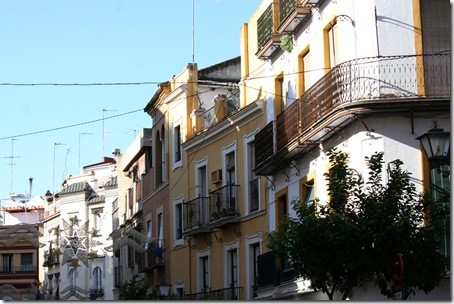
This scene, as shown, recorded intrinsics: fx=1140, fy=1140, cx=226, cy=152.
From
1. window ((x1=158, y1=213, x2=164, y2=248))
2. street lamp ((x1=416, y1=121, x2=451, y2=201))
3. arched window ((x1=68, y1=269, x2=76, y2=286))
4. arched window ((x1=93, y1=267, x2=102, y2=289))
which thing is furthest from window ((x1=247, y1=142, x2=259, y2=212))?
arched window ((x1=68, y1=269, x2=76, y2=286))

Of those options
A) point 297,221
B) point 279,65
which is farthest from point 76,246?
point 297,221

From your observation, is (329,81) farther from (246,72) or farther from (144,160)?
(144,160)

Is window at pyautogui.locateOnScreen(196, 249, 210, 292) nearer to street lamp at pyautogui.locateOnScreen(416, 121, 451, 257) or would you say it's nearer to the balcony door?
the balcony door

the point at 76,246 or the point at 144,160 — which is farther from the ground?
the point at 144,160

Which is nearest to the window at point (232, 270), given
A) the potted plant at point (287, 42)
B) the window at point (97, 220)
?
the potted plant at point (287, 42)

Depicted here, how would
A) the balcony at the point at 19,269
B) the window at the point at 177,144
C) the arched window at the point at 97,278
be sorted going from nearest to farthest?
the window at the point at 177,144 → the arched window at the point at 97,278 → the balcony at the point at 19,269

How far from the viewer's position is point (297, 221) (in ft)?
53.9

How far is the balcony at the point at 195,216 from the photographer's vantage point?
25.7 metres

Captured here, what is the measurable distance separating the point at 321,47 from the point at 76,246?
36.1 ft

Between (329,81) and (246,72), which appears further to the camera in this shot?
(246,72)

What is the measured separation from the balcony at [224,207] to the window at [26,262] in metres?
36.2

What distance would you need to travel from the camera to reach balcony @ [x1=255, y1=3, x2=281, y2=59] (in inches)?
865

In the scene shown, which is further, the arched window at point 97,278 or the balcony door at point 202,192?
the arched window at point 97,278

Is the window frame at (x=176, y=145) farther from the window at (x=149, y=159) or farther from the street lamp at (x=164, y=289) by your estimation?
the street lamp at (x=164, y=289)
